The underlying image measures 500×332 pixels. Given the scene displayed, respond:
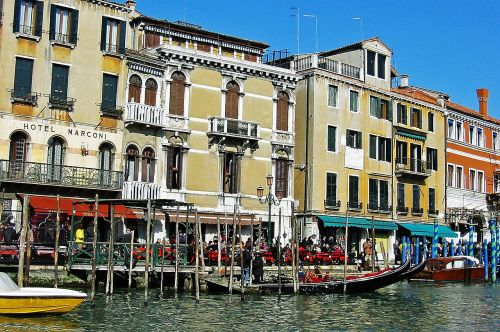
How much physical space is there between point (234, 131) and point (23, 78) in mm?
10282

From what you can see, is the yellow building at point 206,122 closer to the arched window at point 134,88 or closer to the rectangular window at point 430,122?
the arched window at point 134,88

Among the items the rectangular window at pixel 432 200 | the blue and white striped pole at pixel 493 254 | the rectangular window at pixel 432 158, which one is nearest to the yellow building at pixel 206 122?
the rectangular window at pixel 432 158

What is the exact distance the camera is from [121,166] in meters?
32.7

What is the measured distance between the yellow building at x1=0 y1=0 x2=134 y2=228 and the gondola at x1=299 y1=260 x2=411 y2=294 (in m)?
9.12

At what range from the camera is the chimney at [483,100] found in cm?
5434

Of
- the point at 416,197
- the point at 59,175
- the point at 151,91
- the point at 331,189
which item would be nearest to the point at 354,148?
the point at 331,189

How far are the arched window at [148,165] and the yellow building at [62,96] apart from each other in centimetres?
140

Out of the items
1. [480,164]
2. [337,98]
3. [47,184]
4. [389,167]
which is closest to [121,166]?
[47,184]

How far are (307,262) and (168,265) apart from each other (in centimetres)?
801

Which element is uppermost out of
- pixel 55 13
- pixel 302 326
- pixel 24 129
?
pixel 55 13

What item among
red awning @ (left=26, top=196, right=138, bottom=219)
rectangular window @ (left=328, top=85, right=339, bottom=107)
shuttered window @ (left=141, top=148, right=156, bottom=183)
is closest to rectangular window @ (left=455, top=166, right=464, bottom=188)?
rectangular window @ (left=328, top=85, right=339, bottom=107)

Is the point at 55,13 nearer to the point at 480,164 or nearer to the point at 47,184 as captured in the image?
the point at 47,184

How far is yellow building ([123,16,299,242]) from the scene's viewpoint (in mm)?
33625

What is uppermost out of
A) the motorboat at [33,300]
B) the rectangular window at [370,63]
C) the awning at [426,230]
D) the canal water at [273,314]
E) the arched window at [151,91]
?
the rectangular window at [370,63]
